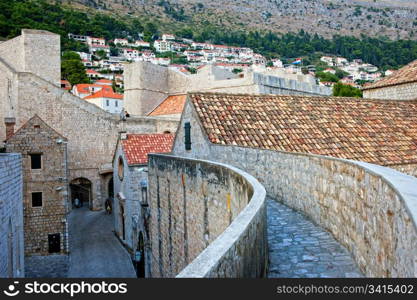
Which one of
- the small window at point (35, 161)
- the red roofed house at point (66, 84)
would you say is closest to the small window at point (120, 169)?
the small window at point (35, 161)

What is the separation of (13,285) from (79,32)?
13023 centimetres

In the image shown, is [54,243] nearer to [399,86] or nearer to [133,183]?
[133,183]

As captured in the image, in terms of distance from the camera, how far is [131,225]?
66.7ft

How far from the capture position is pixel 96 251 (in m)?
21.3

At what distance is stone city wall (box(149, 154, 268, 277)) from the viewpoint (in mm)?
3689

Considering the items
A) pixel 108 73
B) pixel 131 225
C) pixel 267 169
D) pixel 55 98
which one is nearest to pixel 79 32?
pixel 108 73

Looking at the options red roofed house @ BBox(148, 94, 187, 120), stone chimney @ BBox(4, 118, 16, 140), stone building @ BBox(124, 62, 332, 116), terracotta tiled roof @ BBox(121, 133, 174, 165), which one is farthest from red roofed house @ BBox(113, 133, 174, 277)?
red roofed house @ BBox(148, 94, 187, 120)

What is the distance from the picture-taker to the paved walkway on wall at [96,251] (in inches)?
735

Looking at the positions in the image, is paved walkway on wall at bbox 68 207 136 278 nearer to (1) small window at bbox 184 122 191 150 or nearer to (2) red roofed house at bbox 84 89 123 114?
(1) small window at bbox 184 122 191 150

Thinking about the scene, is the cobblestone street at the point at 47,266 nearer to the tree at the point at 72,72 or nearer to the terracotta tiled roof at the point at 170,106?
the terracotta tiled roof at the point at 170,106

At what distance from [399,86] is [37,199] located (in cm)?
1812

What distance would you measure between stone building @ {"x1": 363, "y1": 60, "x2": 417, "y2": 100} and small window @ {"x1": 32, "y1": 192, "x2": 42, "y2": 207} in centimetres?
1768

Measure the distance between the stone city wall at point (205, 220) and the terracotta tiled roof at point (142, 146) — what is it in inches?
236

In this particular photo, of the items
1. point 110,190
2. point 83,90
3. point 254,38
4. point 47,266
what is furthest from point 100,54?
point 47,266
